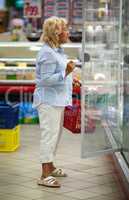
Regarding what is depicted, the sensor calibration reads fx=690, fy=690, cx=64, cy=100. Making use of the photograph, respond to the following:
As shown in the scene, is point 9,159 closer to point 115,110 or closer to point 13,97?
point 115,110

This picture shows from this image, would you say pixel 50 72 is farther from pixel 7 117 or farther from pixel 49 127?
pixel 7 117

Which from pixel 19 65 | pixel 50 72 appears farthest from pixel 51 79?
pixel 19 65

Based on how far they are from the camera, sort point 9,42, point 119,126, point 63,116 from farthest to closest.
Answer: point 9,42, point 119,126, point 63,116

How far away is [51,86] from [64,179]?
1.20 metres

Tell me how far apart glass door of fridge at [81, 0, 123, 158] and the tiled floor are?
0.39 m

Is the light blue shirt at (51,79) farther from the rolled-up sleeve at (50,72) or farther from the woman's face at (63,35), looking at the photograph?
the woman's face at (63,35)

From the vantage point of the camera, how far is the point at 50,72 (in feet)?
24.8

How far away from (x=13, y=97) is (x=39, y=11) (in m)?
2.70

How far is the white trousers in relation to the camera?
762cm

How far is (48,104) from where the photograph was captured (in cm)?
760

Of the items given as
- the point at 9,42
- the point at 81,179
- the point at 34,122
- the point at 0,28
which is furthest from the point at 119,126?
the point at 0,28

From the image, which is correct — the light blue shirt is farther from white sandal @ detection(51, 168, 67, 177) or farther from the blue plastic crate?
the blue plastic crate

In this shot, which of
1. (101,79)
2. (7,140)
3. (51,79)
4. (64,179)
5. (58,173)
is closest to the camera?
(51,79)

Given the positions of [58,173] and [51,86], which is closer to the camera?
[51,86]
